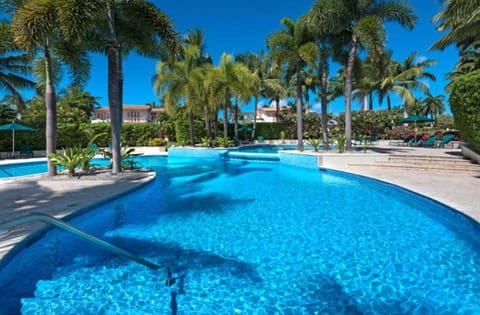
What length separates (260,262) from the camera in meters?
3.98

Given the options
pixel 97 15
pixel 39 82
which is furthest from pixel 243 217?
pixel 39 82

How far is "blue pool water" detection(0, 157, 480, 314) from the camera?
119 inches

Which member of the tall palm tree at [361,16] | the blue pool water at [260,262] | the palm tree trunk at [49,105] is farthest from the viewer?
the tall palm tree at [361,16]

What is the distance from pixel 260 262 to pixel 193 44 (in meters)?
22.3

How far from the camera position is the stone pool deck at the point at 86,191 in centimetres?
507

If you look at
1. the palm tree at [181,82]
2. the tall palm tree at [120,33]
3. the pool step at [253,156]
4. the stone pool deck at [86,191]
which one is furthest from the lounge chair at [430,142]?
the tall palm tree at [120,33]

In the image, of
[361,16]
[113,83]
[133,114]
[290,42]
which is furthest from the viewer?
[133,114]

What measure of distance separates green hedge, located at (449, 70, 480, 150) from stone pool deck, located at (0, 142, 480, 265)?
1445mm

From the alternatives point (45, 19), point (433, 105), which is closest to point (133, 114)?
point (45, 19)

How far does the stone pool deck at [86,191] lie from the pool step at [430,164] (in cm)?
49

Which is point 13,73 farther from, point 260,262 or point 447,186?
point 447,186

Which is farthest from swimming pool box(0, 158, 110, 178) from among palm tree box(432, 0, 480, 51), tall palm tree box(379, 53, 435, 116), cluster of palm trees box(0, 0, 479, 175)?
tall palm tree box(379, 53, 435, 116)

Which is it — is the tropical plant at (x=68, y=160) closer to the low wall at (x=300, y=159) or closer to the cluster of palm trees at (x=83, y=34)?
the cluster of palm trees at (x=83, y=34)

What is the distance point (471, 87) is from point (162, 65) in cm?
1854
